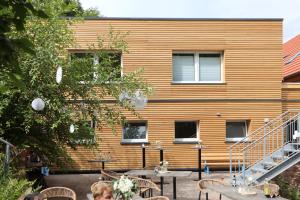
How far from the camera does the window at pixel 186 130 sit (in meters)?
18.3

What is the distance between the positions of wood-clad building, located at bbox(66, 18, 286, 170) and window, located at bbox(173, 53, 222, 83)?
0.02 metres

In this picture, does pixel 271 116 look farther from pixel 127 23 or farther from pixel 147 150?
pixel 127 23

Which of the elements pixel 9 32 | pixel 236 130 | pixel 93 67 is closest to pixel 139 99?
pixel 93 67

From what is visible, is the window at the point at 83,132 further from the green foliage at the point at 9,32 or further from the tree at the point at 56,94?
the green foliage at the point at 9,32

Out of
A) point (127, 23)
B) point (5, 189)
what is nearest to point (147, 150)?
point (127, 23)

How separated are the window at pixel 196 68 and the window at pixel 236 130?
1637mm

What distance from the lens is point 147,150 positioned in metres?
17.9

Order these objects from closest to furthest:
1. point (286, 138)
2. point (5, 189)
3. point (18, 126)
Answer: point (5, 189)
point (18, 126)
point (286, 138)

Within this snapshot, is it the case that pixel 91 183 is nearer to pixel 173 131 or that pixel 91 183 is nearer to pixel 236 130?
pixel 173 131

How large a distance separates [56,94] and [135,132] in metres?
7.33

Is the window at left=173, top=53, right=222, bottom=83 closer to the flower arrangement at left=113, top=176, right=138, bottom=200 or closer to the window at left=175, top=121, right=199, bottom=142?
the window at left=175, top=121, right=199, bottom=142

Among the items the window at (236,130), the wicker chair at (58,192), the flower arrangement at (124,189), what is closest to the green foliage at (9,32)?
the flower arrangement at (124,189)

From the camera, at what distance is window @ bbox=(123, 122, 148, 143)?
18109mm

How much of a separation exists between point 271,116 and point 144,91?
23.2 feet
